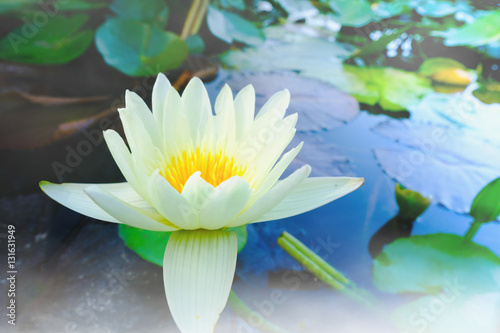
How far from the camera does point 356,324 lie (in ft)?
1.31

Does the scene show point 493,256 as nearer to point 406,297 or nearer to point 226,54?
point 406,297

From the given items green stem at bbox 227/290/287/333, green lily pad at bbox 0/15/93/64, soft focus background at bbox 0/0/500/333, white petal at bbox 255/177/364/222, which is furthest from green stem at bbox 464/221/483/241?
green lily pad at bbox 0/15/93/64

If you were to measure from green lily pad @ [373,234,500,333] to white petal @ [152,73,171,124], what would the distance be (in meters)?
0.29

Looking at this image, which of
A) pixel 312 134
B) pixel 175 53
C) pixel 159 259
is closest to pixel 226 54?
pixel 175 53

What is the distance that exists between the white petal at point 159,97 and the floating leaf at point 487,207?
0.39 metres

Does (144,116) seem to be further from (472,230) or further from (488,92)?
(488,92)

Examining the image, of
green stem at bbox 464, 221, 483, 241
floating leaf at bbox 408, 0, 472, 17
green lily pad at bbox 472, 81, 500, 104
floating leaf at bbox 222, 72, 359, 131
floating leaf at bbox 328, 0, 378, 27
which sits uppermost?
floating leaf at bbox 408, 0, 472, 17

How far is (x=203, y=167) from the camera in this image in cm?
44

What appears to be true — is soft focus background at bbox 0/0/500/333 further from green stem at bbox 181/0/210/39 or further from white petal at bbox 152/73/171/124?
white petal at bbox 152/73/171/124

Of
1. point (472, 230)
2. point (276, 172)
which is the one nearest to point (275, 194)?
point (276, 172)

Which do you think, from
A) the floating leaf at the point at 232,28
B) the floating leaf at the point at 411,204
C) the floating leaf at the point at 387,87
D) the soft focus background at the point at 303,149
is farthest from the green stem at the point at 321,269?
the floating leaf at the point at 232,28

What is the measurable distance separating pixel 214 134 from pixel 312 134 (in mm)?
165

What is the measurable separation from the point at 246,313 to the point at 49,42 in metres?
0.54

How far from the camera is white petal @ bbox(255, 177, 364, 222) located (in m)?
0.41
